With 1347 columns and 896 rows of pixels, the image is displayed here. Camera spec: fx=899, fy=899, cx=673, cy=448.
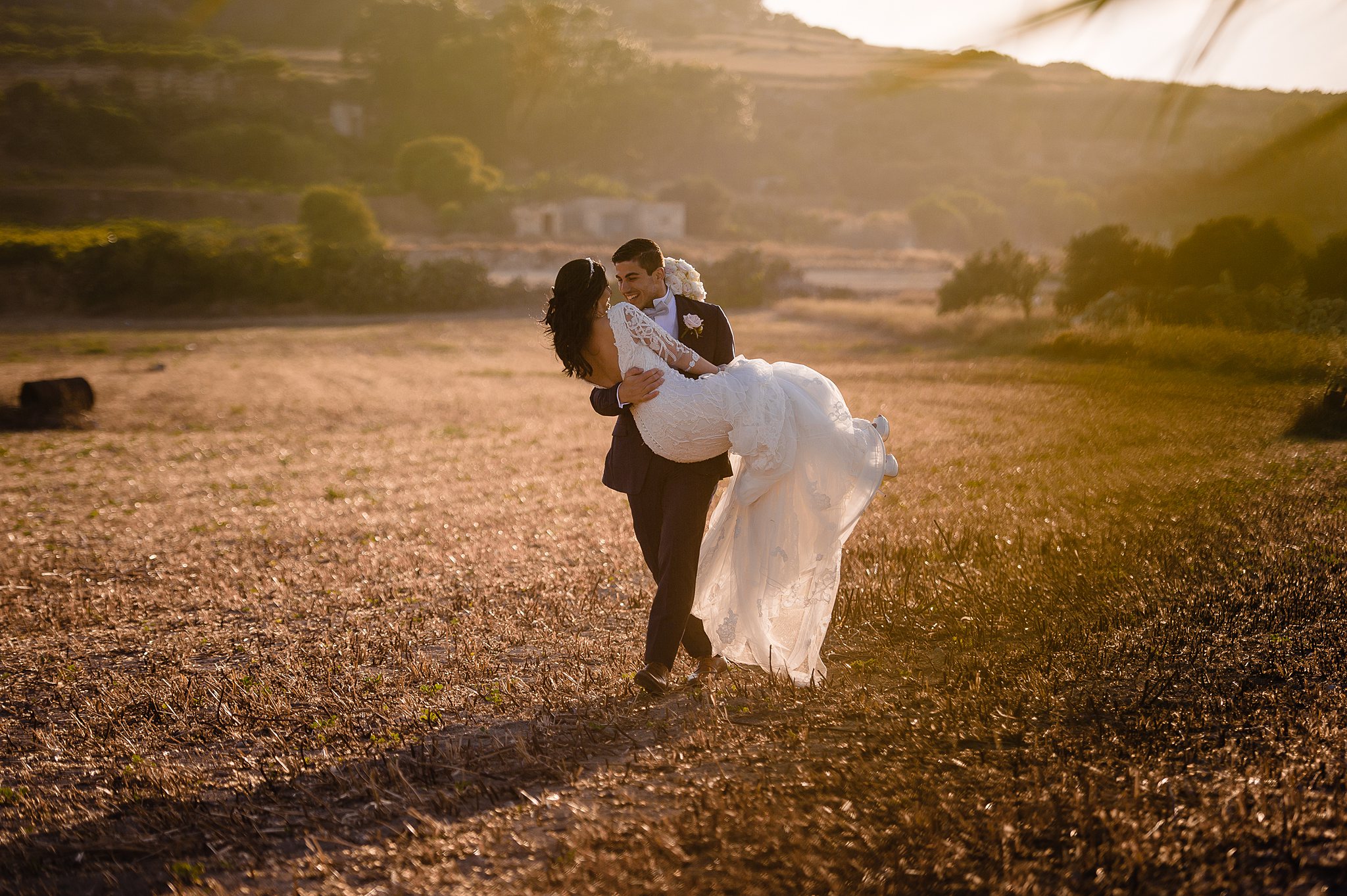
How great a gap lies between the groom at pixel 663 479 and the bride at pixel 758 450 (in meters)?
0.13

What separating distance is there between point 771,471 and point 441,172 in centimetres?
6689

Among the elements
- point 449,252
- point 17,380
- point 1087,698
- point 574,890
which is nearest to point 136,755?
point 574,890

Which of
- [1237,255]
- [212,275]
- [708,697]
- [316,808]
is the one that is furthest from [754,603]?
[212,275]

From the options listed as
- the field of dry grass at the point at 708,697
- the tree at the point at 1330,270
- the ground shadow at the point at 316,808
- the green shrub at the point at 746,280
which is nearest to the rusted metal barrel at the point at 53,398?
the field of dry grass at the point at 708,697

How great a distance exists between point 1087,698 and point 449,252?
51.8 meters

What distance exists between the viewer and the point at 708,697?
4266mm

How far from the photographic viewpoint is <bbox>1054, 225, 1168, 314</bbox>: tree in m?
12.1

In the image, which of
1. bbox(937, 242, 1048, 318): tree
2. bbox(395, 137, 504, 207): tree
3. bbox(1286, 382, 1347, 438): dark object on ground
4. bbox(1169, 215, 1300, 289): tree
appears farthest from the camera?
bbox(395, 137, 504, 207): tree

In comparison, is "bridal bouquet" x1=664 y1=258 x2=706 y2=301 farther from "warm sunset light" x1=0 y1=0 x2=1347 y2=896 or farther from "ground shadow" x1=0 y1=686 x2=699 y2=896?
"ground shadow" x1=0 y1=686 x2=699 y2=896

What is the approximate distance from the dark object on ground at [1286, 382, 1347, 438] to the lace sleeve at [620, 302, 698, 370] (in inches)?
202

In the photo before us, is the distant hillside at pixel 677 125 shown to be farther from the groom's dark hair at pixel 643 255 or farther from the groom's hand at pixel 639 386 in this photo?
the groom's hand at pixel 639 386

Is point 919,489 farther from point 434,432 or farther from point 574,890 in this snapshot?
point 434,432

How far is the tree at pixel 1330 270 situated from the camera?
22.6 feet

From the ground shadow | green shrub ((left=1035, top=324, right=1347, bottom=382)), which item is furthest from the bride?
green shrub ((left=1035, top=324, right=1347, bottom=382))
